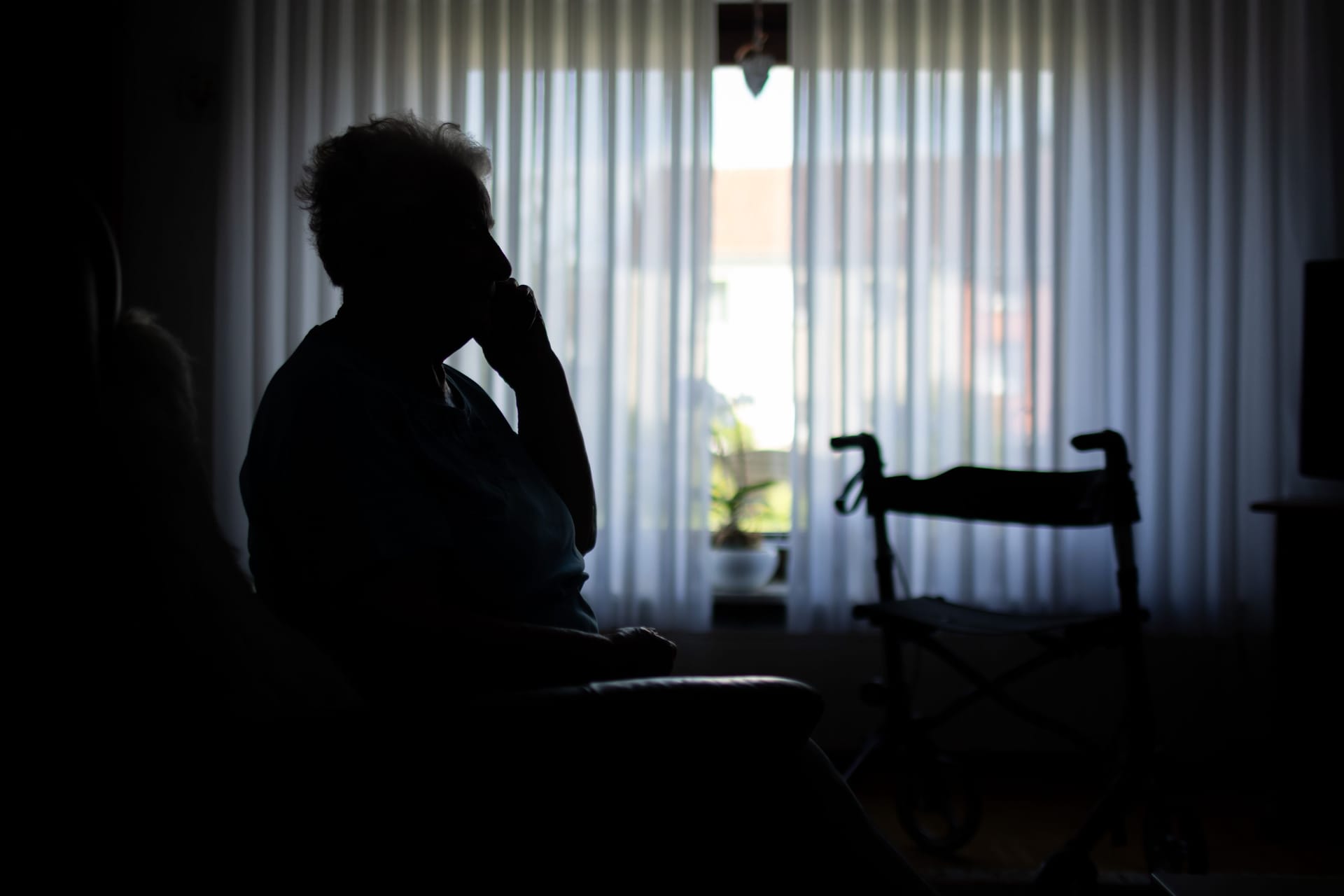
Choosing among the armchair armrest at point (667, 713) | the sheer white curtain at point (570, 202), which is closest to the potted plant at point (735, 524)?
the sheer white curtain at point (570, 202)

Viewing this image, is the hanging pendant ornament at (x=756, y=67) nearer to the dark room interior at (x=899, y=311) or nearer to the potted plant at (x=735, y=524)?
the dark room interior at (x=899, y=311)

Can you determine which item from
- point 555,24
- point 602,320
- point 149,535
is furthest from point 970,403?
point 149,535

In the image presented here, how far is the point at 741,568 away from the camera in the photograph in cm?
282

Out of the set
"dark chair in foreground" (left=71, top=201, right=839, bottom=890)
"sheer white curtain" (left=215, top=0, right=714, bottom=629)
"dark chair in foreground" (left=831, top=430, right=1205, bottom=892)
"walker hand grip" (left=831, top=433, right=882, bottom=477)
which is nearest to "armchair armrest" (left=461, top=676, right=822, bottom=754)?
"dark chair in foreground" (left=71, top=201, right=839, bottom=890)

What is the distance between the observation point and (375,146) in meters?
1.09

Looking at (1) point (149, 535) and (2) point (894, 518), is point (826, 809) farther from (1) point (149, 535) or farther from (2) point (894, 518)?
(2) point (894, 518)

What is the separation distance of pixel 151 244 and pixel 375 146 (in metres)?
2.15

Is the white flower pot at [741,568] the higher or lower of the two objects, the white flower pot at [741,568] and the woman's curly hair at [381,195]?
the lower

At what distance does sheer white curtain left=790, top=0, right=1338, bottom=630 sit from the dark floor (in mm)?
439

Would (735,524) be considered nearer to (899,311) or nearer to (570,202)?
(899,311)

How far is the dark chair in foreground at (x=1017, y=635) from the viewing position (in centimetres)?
189

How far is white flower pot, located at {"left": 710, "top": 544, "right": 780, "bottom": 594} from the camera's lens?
9.25 feet

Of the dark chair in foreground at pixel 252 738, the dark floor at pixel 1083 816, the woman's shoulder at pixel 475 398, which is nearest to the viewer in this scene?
the dark chair in foreground at pixel 252 738

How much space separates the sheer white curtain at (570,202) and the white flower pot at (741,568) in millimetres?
131
